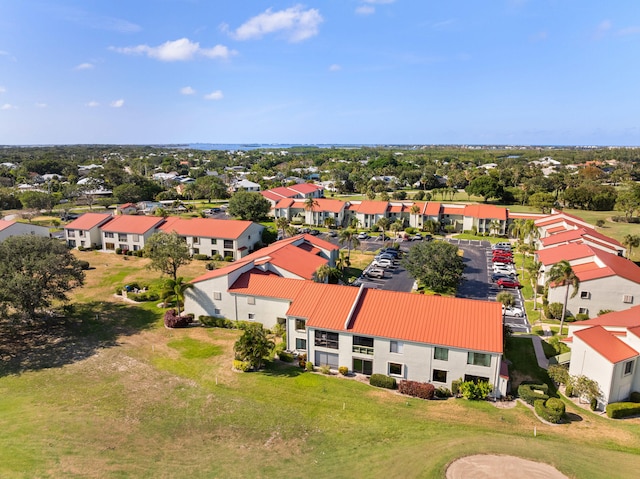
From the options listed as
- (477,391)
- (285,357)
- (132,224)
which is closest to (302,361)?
(285,357)

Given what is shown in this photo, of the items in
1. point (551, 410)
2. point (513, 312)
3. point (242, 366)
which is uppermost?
point (551, 410)

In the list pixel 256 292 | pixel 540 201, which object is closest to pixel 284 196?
pixel 540 201

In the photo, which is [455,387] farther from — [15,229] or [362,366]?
[15,229]

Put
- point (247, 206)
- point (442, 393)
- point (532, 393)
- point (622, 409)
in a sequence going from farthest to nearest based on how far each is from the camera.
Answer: point (247, 206) < point (442, 393) < point (532, 393) < point (622, 409)

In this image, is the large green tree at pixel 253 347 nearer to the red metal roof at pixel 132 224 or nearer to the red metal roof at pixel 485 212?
the red metal roof at pixel 132 224

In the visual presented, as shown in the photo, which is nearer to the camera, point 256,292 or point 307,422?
point 307,422

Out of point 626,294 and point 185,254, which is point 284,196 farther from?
point 626,294

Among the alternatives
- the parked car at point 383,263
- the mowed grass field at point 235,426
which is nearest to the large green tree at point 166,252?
the mowed grass field at point 235,426
